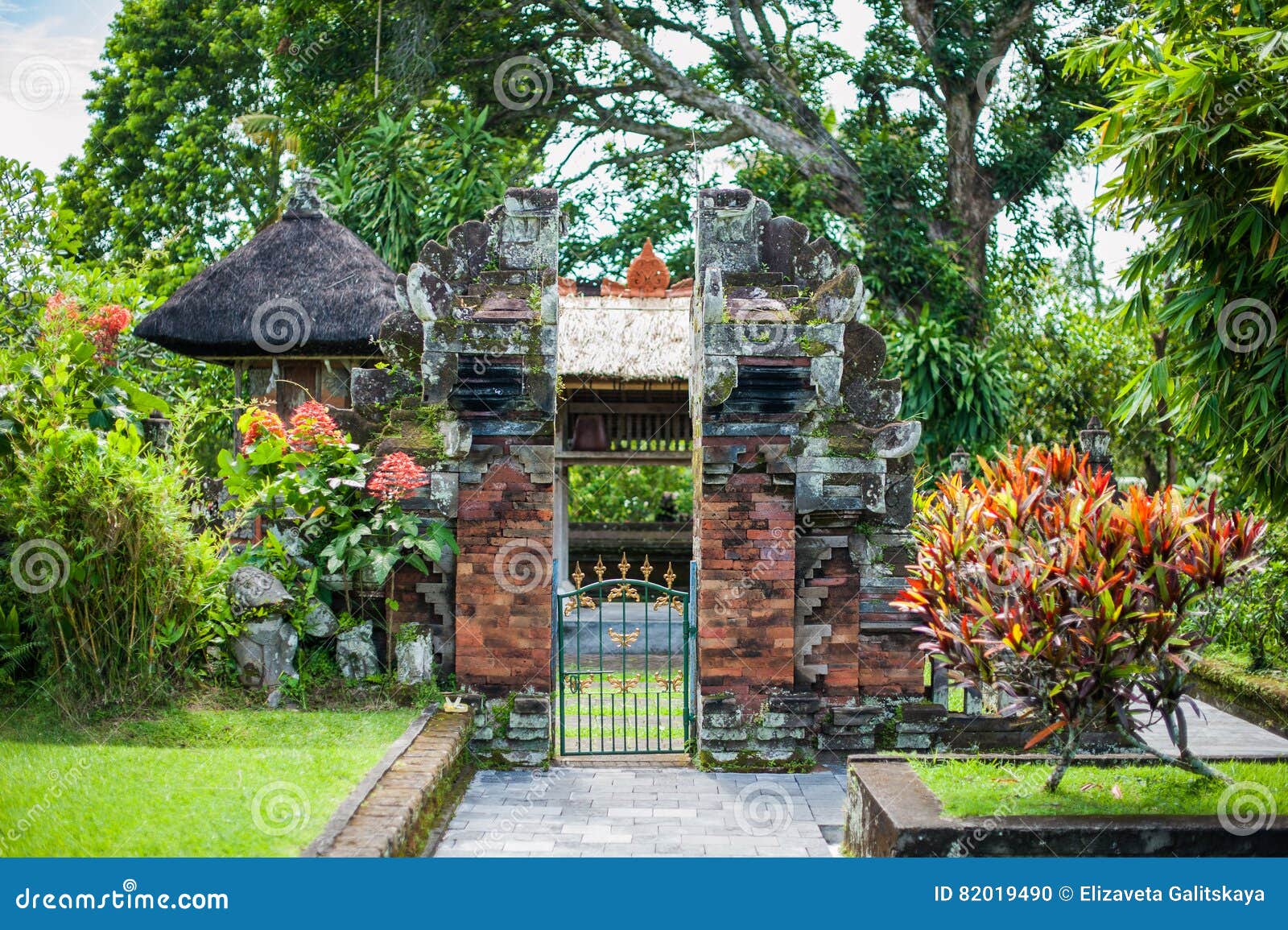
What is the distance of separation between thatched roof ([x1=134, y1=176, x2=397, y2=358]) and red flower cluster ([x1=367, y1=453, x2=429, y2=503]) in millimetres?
5671

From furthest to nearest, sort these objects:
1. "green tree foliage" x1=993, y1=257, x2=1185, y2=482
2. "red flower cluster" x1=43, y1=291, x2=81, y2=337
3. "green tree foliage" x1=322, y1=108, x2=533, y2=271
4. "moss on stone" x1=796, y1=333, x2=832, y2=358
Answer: "green tree foliage" x1=993, y1=257, x2=1185, y2=482 < "green tree foliage" x1=322, y1=108, x2=533, y2=271 < "moss on stone" x1=796, y1=333, x2=832, y2=358 < "red flower cluster" x1=43, y1=291, x2=81, y2=337

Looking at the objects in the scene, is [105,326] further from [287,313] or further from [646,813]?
[287,313]

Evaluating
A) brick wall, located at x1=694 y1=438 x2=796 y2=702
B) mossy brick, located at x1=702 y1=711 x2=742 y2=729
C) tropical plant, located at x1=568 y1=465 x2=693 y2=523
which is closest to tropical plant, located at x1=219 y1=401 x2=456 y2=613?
brick wall, located at x1=694 y1=438 x2=796 y2=702

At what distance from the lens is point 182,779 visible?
5.38m

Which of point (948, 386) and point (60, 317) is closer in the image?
point (60, 317)

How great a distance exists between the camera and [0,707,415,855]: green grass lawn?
4.53 metres

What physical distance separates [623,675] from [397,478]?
2044mm

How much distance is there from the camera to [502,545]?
7.63 m

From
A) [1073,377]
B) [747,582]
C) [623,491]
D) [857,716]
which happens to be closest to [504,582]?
[747,582]

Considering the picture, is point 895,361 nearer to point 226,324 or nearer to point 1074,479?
point 226,324

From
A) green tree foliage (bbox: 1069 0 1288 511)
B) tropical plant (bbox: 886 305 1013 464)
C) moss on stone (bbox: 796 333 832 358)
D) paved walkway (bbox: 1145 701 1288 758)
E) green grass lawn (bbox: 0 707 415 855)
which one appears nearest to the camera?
green grass lawn (bbox: 0 707 415 855)

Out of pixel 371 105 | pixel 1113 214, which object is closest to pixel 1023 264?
pixel 371 105

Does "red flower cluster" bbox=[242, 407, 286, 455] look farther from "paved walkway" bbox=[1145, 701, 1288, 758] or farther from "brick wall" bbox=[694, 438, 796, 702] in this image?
"paved walkway" bbox=[1145, 701, 1288, 758]

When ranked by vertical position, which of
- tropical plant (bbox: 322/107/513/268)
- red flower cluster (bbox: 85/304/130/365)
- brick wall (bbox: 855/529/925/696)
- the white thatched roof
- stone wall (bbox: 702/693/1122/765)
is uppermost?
tropical plant (bbox: 322/107/513/268)
